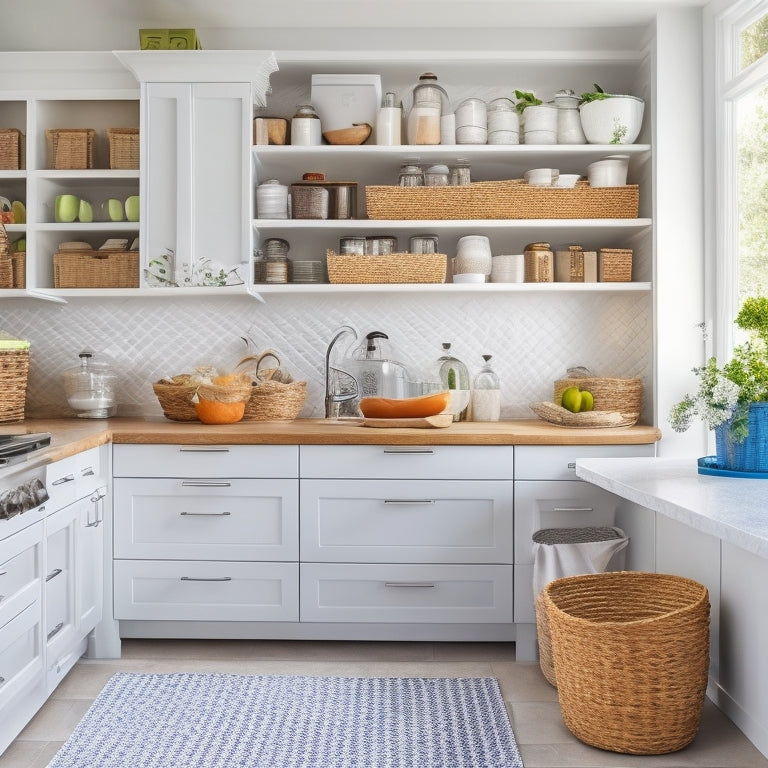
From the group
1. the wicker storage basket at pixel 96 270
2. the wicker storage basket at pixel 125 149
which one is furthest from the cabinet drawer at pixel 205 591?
the wicker storage basket at pixel 125 149

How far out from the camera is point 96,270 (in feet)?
12.0

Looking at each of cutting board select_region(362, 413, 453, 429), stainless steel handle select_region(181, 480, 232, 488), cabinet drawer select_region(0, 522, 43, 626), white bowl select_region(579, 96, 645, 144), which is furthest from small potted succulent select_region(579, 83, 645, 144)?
cabinet drawer select_region(0, 522, 43, 626)

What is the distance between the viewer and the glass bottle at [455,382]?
12.1ft

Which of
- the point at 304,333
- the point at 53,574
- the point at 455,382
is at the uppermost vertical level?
the point at 304,333

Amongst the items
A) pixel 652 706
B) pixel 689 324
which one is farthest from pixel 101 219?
pixel 652 706

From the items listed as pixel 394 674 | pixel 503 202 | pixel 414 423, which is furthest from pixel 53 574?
pixel 503 202

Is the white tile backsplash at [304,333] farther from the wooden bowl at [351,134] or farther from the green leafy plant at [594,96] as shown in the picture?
the green leafy plant at [594,96]

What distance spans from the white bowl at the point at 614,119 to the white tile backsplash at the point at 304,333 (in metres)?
0.73

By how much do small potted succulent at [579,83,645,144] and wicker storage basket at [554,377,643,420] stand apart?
1.06 m

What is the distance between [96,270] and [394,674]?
7.11 feet

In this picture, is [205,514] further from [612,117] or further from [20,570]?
[612,117]

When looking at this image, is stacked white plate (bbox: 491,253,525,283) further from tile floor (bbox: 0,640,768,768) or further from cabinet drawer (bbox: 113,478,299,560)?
tile floor (bbox: 0,640,768,768)

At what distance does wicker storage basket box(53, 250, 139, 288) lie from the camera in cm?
366

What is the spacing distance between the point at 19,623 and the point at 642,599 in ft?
6.41
